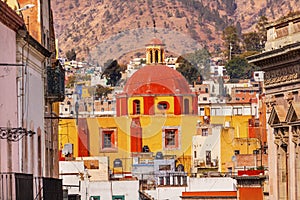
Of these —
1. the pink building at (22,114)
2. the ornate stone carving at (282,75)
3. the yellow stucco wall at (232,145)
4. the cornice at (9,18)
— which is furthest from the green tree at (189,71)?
the cornice at (9,18)

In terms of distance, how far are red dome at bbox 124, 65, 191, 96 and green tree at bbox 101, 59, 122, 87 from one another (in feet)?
99.3

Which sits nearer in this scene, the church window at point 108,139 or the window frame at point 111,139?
the window frame at point 111,139

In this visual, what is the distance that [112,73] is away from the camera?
149m

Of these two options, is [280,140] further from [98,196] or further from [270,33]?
[98,196]

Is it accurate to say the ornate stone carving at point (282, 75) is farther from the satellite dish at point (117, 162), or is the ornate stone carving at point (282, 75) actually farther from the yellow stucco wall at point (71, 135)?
the yellow stucco wall at point (71, 135)

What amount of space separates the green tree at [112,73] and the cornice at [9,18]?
119 metres

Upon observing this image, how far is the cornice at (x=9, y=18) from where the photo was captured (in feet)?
73.8

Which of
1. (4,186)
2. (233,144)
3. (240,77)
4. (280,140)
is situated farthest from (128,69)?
(4,186)

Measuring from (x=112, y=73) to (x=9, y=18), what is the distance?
411 feet

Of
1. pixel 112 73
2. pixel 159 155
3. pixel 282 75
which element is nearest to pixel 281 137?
pixel 282 75

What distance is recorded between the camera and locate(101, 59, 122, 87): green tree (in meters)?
146

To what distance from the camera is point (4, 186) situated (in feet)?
71.3

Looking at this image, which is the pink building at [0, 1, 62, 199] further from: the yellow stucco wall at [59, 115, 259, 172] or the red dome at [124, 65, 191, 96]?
the red dome at [124, 65, 191, 96]

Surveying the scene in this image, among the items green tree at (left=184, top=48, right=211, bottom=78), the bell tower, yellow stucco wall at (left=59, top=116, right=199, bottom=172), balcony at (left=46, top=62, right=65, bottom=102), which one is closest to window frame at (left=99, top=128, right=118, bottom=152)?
yellow stucco wall at (left=59, top=116, right=199, bottom=172)
